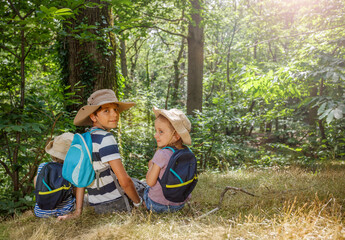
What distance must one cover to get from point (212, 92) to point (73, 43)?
14438mm

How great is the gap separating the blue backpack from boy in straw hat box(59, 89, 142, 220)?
9cm

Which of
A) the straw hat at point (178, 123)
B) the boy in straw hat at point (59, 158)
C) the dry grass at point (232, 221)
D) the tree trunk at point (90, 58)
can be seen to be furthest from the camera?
the tree trunk at point (90, 58)

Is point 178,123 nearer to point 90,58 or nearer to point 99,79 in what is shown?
point 99,79

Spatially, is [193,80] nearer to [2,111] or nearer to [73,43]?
[73,43]

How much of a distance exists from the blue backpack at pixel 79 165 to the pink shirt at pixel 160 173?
0.74 m

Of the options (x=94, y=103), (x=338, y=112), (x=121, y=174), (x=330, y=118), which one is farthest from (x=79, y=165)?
(x=338, y=112)

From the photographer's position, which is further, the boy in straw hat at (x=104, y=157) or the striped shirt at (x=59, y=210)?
the striped shirt at (x=59, y=210)

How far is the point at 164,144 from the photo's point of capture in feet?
9.01

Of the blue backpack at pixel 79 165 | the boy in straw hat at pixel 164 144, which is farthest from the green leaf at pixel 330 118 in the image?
the blue backpack at pixel 79 165

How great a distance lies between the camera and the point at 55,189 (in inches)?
117

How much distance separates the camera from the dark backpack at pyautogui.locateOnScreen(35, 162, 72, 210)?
2949mm

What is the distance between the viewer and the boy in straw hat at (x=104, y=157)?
274cm

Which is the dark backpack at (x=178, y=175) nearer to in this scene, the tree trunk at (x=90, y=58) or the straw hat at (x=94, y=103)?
the straw hat at (x=94, y=103)

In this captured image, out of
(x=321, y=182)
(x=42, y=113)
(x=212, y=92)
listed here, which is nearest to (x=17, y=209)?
(x=42, y=113)
